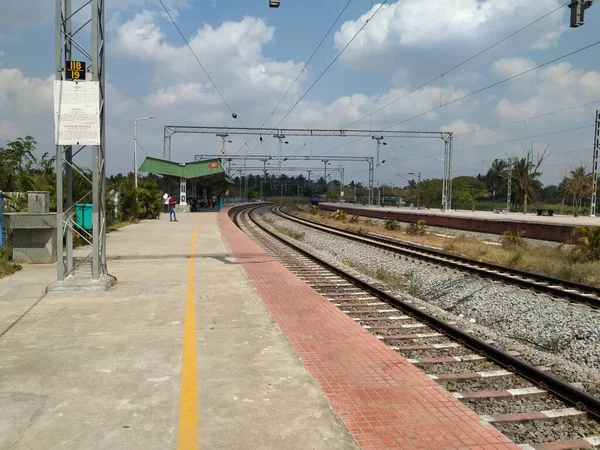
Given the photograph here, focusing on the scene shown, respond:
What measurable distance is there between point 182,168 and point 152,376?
141 ft

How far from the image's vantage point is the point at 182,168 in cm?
4641

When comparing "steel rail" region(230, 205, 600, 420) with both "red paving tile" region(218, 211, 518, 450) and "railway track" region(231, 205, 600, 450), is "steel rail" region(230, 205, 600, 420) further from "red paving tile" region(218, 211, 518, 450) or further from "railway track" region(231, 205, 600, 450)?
"red paving tile" region(218, 211, 518, 450)

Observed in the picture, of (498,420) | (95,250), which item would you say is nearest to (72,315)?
(95,250)

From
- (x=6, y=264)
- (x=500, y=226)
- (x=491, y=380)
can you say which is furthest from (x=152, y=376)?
(x=500, y=226)

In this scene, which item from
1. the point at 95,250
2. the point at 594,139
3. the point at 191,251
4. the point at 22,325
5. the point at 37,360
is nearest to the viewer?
the point at 37,360

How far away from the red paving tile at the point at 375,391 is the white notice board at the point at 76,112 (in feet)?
13.9

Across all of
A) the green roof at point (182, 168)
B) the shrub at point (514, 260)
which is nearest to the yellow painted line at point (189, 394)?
the shrub at point (514, 260)

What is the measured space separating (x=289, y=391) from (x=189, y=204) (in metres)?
45.4

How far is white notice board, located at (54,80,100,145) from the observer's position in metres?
8.55

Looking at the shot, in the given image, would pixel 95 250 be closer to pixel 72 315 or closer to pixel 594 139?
pixel 72 315

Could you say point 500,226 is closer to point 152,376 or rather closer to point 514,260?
point 514,260

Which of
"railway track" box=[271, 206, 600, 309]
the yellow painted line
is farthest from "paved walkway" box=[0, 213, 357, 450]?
"railway track" box=[271, 206, 600, 309]

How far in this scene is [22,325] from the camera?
652cm

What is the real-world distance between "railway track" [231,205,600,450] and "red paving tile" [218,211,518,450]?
1.03ft
